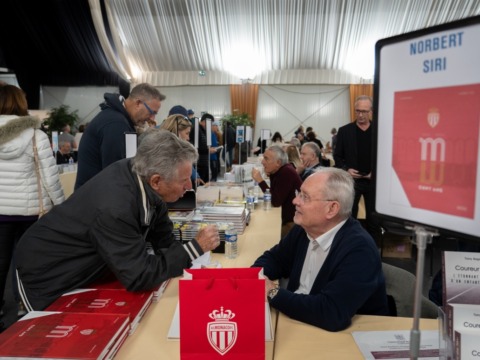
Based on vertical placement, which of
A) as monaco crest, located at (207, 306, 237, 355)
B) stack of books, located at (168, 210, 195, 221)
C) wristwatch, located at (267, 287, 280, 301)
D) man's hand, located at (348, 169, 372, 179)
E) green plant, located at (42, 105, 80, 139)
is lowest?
wristwatch, located at (267, 287, 280, 301)

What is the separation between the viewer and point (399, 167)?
2.45 feet

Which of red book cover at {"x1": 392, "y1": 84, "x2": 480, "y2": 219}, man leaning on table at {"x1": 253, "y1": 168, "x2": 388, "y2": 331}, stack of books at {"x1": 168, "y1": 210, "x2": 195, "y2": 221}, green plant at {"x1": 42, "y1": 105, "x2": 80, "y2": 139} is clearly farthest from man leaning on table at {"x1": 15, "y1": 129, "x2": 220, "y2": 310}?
green plant at {"x1": 42, "y1": 105, "x2": 80, "y2": 139}

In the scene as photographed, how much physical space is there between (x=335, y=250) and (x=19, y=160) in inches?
74.3

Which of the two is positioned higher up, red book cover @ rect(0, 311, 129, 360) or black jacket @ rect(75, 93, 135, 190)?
black jacket @ rect(75, 93, 135, 190)

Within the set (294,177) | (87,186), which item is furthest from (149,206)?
(294,177)

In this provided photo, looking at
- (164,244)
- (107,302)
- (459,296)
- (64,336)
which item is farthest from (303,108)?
(64,336)

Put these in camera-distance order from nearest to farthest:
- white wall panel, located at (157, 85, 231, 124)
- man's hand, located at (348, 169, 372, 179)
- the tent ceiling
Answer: man's hand, located at (348, 169, 372, 179) → the tent ceiling → white wall panel, located at (157, 85, 231, 124)

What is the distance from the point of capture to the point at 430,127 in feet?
2.25

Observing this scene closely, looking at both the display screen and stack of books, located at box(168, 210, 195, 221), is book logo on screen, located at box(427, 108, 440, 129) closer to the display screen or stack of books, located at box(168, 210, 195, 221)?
the display screen

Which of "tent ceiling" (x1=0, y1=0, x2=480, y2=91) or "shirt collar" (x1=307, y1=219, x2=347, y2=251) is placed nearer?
"shirt collar" (x1=307, y1=219, x2=347, y2=251)

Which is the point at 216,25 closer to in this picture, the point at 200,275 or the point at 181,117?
the point at 181,117

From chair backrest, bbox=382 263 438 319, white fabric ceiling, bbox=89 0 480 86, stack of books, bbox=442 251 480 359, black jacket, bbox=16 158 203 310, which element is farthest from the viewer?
white fabric ceiling, bbox=89 0 480 86

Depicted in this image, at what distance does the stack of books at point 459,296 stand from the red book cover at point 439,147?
0.39 meters

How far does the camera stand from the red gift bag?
99 centimetres
